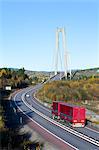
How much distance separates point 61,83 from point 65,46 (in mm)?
20677

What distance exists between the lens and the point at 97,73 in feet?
636

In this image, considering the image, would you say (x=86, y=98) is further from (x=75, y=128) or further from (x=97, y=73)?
(x=97, y=73)

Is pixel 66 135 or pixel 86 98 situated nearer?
pixel 66 135

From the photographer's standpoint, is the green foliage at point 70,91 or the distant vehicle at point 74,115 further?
the green foliage at point 70,91

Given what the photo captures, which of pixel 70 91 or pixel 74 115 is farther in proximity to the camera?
pixel 70 91

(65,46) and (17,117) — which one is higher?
(65,46)

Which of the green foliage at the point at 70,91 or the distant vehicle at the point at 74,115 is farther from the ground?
the green foliage at the point at 70,91

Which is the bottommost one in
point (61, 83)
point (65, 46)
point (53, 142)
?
point (53, 142)

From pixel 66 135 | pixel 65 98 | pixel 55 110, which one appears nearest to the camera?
pixel 66 135

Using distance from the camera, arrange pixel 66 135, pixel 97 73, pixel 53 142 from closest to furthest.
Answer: pixel 53 142 → pixel 66 135 → pixel 97 73

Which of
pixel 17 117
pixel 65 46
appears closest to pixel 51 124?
pixel 17 117

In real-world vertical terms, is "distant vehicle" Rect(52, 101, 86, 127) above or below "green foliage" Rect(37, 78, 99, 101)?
below

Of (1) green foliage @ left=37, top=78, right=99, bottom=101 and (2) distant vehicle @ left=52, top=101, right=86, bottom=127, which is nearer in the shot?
(2) distant vehicle @ left=52, top=101, right=86, bottom=127

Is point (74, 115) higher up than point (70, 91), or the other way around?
point (70, 91)
